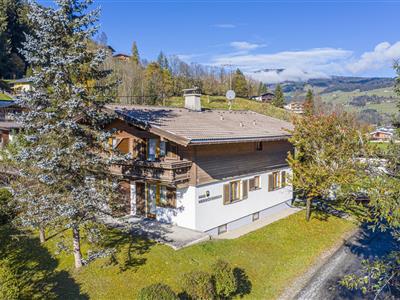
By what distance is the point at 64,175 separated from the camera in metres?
11.7

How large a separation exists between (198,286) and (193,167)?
6808 millimetres

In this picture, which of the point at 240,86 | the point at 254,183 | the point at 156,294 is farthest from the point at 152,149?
the point at 240,86

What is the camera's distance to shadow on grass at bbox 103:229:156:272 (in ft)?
43.2

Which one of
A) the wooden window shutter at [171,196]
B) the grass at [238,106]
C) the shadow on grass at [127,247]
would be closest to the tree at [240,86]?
the grass at [238,106]

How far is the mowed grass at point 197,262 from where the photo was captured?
11797mm

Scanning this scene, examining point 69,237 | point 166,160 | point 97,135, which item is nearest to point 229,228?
point 166,160

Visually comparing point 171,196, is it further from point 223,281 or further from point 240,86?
point 240,86

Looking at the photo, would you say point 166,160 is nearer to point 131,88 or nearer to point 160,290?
point 160,290

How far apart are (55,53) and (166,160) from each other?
25.0 feet

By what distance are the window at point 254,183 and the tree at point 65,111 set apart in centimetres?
1053

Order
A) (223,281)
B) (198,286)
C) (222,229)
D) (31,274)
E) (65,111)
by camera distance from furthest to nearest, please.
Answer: (222,229), (31,274), (65,111), (223,281), (198,286)

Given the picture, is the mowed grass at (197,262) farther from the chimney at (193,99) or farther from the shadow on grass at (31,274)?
the chimney at (193,99)

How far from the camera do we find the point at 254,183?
2064 cm

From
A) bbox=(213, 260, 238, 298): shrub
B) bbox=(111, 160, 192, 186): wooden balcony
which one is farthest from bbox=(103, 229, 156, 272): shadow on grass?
bbox=(213, 260, 238, 298): shrub
